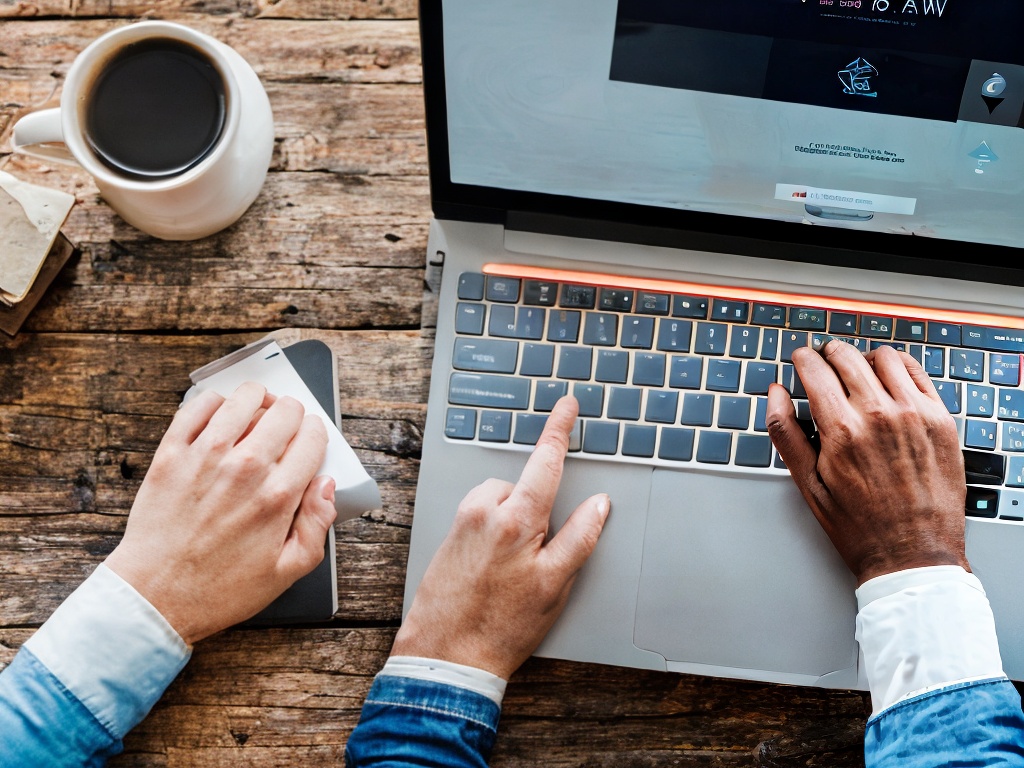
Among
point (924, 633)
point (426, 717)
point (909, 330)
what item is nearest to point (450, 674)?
point (426, 717)

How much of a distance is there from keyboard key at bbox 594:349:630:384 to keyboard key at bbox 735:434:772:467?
0.10 meters

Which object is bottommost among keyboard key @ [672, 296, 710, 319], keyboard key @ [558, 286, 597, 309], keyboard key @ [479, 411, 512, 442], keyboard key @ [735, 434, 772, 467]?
keyboard key @ [735, 434, 772, 467]

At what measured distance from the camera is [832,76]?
48 cm

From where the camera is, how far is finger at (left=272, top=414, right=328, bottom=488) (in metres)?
0.60

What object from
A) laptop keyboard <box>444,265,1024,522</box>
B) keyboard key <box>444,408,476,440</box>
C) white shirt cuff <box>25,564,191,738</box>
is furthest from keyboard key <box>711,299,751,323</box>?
white shirt cuff <box>25,564,191,738</box>

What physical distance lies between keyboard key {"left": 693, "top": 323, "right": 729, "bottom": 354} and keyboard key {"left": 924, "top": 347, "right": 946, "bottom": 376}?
0.17 metres

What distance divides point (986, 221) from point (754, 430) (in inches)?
8.8

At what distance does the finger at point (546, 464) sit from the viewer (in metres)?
0.57

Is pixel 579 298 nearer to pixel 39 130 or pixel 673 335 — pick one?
pixel 673 335

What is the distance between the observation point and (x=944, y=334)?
2.02 feet

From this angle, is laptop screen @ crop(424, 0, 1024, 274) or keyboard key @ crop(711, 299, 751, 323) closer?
laptop screen @ crop(424, 0, 1024, 274)

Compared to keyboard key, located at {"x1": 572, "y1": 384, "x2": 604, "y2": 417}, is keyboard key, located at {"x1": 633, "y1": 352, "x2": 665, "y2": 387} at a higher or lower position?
higher

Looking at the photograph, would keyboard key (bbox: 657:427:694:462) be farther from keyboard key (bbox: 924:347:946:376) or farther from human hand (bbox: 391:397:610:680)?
keyboard key (bbox: 924:347:946:376)

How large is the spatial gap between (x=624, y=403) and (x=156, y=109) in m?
0.42
